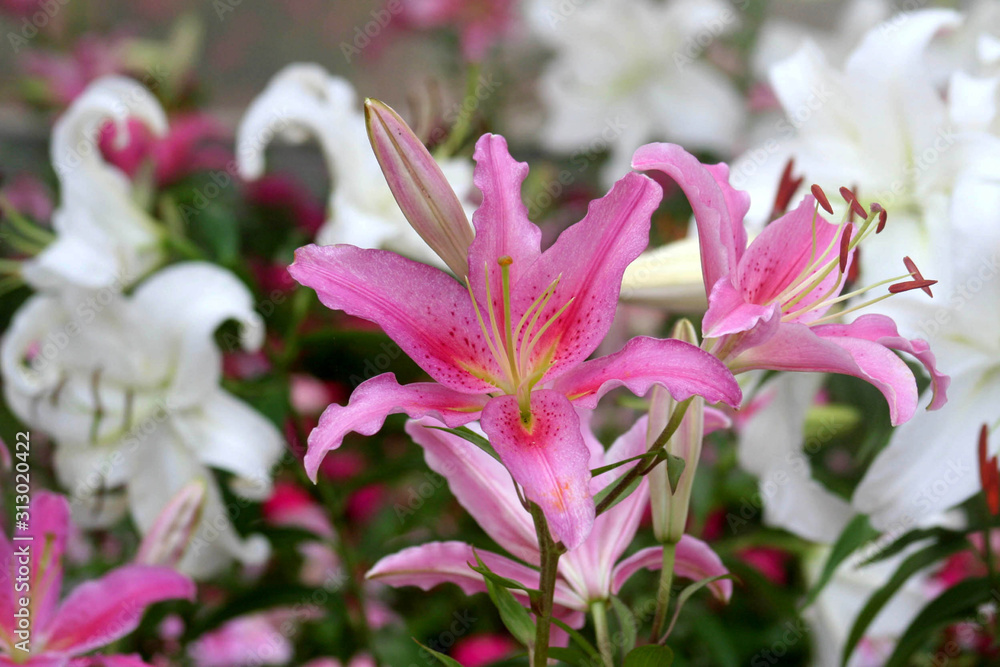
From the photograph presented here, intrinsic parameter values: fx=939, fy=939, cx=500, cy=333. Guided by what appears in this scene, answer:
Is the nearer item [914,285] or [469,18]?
[914,285]

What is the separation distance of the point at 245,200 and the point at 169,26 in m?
0.73

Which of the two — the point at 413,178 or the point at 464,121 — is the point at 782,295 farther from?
the point at 464,121

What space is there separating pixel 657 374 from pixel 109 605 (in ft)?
0.89

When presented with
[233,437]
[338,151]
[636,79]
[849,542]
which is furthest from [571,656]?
[636,79]

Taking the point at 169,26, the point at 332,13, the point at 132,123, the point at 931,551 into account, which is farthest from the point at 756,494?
the point at 169,26

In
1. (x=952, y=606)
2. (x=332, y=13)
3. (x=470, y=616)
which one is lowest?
(x=470, y=616)

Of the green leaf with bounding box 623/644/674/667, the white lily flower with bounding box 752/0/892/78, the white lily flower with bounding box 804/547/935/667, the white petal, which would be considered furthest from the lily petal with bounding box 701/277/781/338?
the white lily flower with bounding box 752/0/892/78

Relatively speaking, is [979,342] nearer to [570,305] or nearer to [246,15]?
[570,305]

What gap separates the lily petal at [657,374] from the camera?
0.85 ft

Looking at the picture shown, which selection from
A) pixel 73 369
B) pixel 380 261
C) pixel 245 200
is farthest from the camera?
pixel 245 200

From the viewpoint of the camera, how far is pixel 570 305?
291 mm

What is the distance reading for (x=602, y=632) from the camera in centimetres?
32

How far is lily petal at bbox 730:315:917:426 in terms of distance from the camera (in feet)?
0.91

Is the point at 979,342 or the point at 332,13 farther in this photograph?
the point at 332,13
